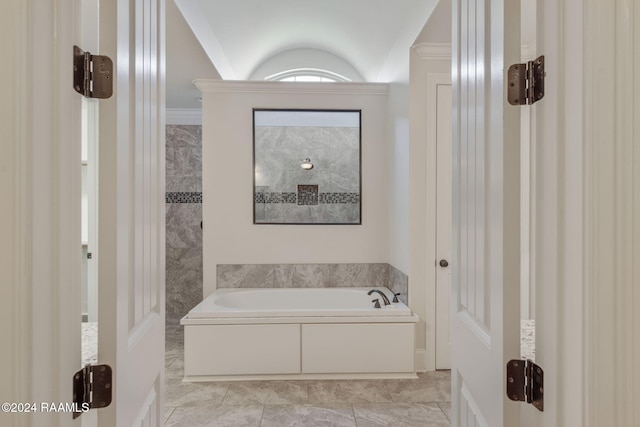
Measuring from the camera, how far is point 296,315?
113 inches

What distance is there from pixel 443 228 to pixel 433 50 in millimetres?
1474

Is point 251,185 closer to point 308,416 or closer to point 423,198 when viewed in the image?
point 423,198

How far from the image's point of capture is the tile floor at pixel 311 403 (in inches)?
90.6

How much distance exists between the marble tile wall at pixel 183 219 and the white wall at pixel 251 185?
2.84ft

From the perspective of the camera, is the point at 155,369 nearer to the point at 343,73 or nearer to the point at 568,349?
the point at 568,349

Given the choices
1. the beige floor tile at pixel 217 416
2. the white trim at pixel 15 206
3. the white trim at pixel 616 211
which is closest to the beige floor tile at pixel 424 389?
the beige floor tile at pixel 217 416

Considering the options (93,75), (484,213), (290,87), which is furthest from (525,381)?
(290,87)

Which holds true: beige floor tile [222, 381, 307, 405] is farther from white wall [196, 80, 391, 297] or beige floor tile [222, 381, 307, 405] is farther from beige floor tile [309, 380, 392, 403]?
white wall [196, 80, 391, 297]

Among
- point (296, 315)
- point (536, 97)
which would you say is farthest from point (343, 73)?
point (536, 97)

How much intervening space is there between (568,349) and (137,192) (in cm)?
107

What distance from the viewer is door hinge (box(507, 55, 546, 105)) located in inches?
31.3

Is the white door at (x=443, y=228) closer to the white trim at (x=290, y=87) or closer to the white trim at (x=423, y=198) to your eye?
the white trim at (x=423, y=198)

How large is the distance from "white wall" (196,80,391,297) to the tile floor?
123 centimetres

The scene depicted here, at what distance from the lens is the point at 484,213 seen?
97 centimetres
